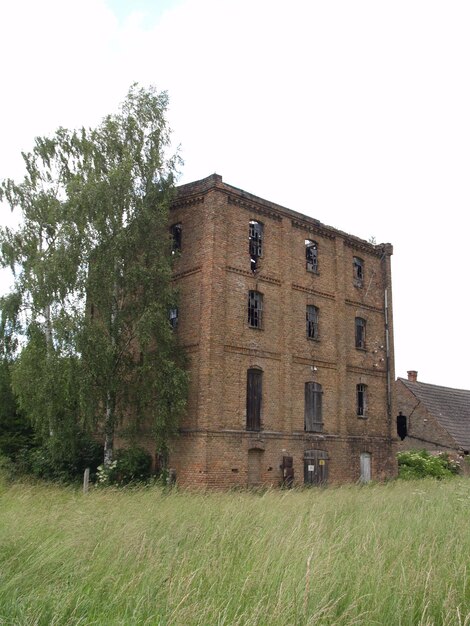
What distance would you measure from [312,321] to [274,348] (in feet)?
9.50

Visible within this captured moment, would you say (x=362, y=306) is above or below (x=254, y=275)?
below

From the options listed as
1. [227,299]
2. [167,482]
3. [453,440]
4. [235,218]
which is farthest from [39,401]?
[453,440]

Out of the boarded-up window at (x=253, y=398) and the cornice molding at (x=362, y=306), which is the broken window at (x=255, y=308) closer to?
the boarded-up window at (x=253, y=398)

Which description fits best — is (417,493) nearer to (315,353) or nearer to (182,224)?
(315,353)

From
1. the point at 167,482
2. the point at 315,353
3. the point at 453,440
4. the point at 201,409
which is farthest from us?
the point at 453,440

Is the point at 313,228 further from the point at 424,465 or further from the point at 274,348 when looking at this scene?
the point at 424,465

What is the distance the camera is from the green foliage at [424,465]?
2795 centimetres

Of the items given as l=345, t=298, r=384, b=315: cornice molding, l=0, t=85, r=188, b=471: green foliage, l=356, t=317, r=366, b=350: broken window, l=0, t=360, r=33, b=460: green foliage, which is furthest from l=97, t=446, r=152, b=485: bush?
l=345, t=298, r=384, b=315: cornice molding

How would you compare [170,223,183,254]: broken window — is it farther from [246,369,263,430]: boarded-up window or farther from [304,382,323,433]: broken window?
[304,382,323,433]: broken window

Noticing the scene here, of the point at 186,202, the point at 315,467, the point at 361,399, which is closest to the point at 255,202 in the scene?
the point at 186,202

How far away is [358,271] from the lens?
2886 centimetres

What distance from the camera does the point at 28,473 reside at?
23062 mm

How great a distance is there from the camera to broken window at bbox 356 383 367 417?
27.2 m

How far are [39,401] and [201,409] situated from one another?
5.40 metres
